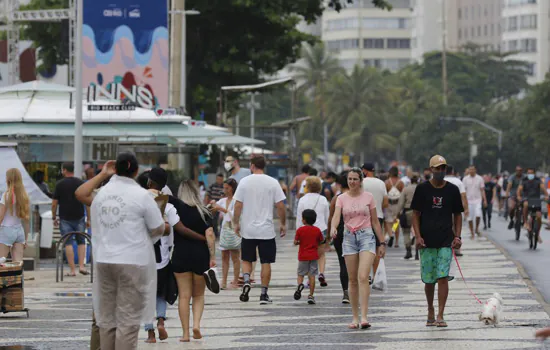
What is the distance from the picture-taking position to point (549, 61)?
152 meters

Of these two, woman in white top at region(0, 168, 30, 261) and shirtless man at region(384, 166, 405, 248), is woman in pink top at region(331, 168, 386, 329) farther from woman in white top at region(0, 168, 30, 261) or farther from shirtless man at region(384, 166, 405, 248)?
shirtless man at region(384, 166, 405, 248)

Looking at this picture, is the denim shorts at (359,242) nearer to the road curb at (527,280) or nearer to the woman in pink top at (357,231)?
the woman in pink top at (357,231)

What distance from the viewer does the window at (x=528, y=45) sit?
152500 mm

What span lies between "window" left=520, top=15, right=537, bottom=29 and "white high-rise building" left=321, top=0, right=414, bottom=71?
2641 cm

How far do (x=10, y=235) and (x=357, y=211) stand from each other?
587 cm

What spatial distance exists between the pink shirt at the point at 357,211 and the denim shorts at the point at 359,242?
0.16ft

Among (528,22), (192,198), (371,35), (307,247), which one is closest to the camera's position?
(192,198)

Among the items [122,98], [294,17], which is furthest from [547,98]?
[122,98]

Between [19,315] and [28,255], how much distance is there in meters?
8.06

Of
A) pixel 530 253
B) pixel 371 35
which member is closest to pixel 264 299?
pixel 530 253

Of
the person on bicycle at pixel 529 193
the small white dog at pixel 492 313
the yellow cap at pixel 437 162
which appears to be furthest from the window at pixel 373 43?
the small white dog at pixel 492 313

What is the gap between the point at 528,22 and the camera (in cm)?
15250

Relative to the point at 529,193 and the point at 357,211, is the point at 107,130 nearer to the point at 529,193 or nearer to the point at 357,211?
the point at 529,193

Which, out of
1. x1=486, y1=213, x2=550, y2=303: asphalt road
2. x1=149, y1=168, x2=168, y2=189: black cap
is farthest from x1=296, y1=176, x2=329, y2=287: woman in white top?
x1=149, y1=168, x2=168, y2=189: black cap
